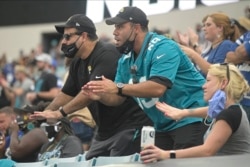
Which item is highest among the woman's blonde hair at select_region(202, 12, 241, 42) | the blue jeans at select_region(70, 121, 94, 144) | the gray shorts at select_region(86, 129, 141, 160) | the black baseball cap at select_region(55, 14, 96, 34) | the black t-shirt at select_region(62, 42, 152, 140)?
the black baseball cap at select_region(55, 14, 96, 34)

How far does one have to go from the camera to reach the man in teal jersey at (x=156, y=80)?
212 inches

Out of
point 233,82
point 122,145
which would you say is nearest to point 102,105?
point 122,145

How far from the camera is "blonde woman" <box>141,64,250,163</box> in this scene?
4.58 m

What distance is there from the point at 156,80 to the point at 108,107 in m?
1.18

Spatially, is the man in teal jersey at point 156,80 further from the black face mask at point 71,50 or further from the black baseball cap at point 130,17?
the black face mask at point 71,50

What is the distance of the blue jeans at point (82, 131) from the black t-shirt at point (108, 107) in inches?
70.2

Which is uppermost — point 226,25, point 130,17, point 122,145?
point 130,17

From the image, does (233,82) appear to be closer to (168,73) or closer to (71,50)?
(168,73)

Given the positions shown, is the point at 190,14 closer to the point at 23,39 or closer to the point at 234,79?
the point at 23,39

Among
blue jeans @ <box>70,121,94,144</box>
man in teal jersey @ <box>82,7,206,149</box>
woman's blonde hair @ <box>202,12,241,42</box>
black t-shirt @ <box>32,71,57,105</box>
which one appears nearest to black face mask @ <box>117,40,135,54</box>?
man in teal jersey @ <box>82,7,206,149</box>

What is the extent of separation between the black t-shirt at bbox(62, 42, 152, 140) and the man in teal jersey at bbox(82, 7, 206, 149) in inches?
14.9

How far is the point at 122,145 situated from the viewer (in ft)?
20.8

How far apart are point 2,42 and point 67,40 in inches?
587

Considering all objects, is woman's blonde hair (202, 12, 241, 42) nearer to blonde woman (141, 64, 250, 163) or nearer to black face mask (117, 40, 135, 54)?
black face mask (117, 40, 135, 54)
